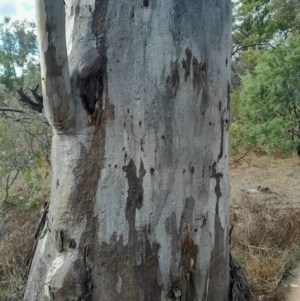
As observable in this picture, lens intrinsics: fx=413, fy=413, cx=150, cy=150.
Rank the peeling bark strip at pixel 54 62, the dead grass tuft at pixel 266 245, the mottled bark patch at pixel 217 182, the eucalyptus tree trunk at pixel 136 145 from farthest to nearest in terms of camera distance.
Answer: the dead grass tuft at pixel 266 245 < the mottled bark patch at pixel 217 182 < the eucalyptus tree trunk at pixel 136 145 < the peeling bark strip at pixel 54 62

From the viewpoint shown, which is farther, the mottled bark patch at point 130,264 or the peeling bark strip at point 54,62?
the mottled bark patch at point 130,264

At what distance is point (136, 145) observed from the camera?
1.85 metres

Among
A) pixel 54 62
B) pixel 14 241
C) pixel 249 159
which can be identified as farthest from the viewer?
pixel 249 159

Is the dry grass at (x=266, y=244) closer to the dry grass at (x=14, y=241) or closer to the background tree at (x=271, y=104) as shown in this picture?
the dry grass at (x=14, y=241)

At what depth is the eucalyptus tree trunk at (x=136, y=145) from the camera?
184 cm

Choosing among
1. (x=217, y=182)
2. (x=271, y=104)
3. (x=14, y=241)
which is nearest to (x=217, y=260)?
(x=217, y=182)

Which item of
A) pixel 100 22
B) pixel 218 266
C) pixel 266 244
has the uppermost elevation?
pixel 100 22

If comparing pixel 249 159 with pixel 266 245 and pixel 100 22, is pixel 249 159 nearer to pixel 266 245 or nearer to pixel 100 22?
pixel 266 245

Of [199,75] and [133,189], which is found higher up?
[199,75]

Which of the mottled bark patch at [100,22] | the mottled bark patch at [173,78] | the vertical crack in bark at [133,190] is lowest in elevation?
the vertical crack in bark at [133,190]

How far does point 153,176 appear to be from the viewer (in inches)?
72.9

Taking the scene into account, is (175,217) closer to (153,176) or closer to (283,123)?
(153,176)

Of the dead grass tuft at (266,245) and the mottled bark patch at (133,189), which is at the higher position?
the mottled bark patch at (133,189)

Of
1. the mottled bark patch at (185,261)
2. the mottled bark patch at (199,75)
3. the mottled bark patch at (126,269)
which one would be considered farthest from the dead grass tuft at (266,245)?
the mottled bark patch at (199,75)
